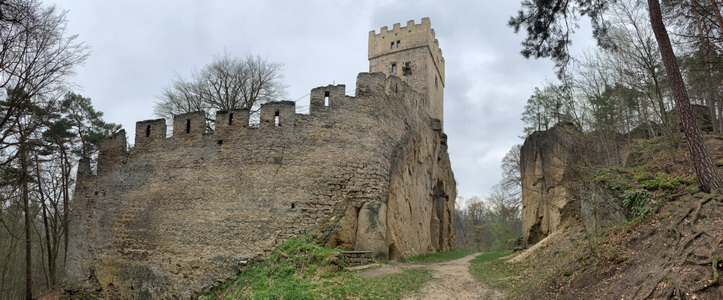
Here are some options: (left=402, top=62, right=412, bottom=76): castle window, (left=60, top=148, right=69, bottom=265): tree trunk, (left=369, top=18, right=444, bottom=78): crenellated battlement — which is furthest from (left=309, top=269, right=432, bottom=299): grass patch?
(left=369, top=18, right=444, bottom=78): crenellated battlement

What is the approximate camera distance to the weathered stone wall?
1454 cm

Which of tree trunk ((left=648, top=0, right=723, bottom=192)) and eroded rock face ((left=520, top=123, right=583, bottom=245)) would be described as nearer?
tree trunk ((left=648, top=0, right=723, bottom=192))

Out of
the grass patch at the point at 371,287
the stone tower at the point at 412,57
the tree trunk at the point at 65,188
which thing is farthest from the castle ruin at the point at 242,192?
the stone tower at the point at 412,57

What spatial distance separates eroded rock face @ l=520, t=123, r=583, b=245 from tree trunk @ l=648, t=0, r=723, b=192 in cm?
903

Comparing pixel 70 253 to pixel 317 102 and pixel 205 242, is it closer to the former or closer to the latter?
pixel 205 242

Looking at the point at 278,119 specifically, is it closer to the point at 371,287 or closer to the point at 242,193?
the point at 242,193

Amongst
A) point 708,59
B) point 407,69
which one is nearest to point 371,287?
point 708,59

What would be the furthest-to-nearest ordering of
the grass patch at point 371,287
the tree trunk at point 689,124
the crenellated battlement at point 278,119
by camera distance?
the crenellated battlement at point 278,119 → the grass patch at point 371,287 → the tree trunk at point 689,124

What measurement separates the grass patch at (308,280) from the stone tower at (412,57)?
17206 millimetres

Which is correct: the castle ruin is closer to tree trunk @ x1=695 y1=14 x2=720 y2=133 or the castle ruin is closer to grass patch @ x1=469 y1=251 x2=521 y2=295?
grass patch @ x1=469 y1=251 x2=521 y2=295

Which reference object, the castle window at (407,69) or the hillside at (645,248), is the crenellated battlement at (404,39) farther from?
the hillside at (645,248)

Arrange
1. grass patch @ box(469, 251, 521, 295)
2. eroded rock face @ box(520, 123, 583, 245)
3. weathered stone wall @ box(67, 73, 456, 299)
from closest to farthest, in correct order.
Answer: grass patch @ box(469, 251, 521, 295) → weathered stone wall @ box(67, 73, 456, 299) → eroded rock face @ box(520, 123, 583, 245)

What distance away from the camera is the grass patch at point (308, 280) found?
10.1m

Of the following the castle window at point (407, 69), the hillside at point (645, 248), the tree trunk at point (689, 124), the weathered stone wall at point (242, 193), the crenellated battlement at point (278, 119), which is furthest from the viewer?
the castle window at point (407, 69)
